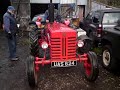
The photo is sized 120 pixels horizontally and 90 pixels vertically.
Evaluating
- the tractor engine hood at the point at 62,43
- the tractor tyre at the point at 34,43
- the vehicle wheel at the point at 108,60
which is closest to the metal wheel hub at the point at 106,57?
the vehicle wheel at the point at 108,60

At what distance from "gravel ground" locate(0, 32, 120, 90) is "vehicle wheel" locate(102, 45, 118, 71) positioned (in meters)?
0.21

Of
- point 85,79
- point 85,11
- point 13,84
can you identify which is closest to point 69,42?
point 85,79

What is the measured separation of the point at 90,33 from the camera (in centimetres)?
1163

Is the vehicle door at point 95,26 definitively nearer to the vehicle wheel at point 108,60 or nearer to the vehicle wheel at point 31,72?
the vehicle wheel at point 108,60

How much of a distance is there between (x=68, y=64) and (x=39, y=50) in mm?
2569

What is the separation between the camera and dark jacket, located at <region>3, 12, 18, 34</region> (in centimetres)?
872

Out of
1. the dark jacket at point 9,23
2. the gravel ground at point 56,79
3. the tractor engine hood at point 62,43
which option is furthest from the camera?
the dark jacket at point 9,23

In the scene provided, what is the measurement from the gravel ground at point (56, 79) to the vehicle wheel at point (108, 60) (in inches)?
8.1

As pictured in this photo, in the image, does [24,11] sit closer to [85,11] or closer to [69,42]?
[85,11]

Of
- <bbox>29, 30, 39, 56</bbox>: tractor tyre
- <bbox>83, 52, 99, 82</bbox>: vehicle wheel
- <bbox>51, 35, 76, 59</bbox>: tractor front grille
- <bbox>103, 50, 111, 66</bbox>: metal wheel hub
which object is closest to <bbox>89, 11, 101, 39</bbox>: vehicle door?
<bbox>103, 50, 111, 66</bbox>: metal wheel hub

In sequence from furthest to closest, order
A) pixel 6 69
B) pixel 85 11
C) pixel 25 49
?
pixel 85 11
pixel 25 49
pixel 6 69

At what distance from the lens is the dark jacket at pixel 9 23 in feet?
28.6

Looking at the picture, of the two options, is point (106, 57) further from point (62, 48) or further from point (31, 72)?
point (31, 72)

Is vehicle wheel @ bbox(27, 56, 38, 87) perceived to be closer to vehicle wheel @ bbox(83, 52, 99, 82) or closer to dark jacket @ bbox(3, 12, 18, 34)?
vehicle wheel @ bbox(83, 52, 99, 82)
